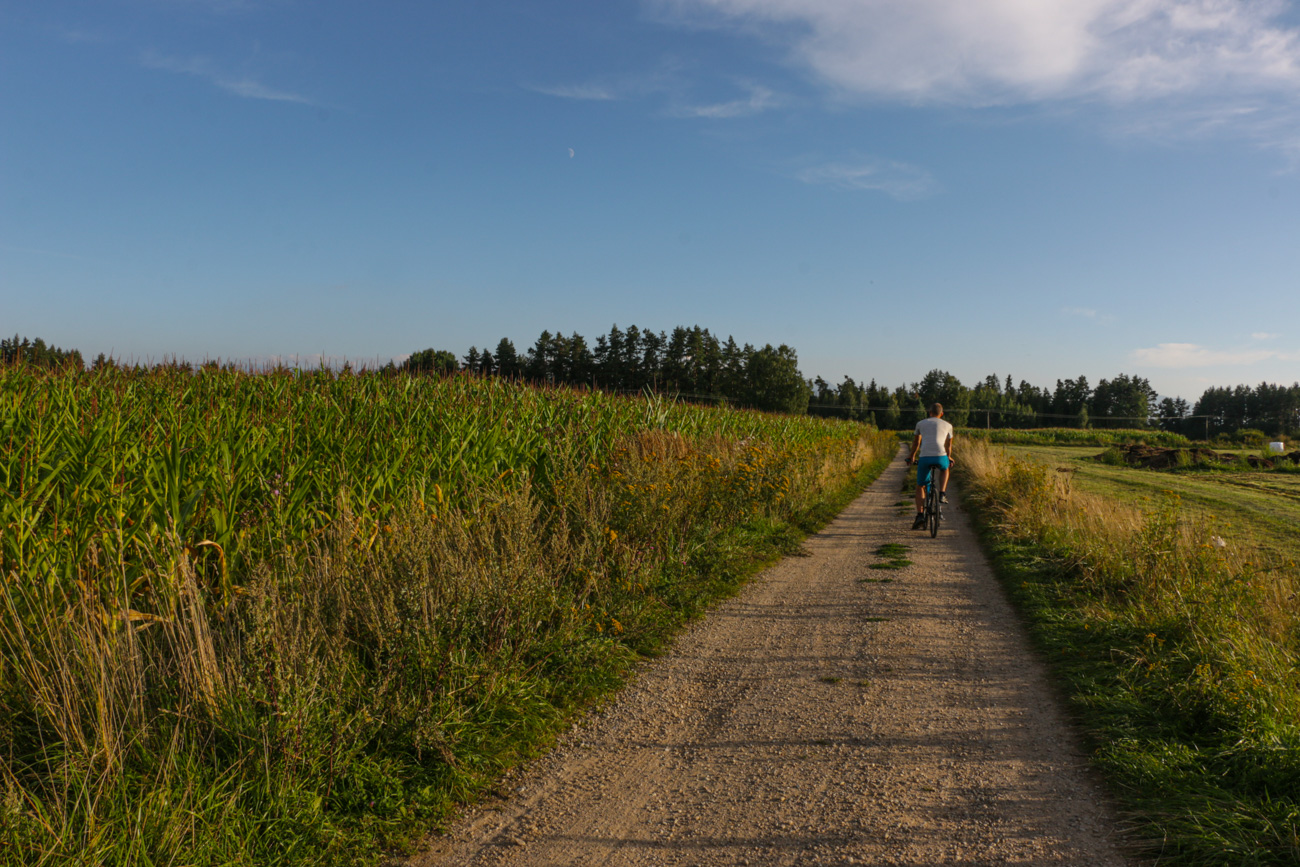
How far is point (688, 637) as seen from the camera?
5.67 meters

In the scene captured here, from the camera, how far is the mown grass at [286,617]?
9.00 feet

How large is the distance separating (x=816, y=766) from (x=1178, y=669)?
287 cm

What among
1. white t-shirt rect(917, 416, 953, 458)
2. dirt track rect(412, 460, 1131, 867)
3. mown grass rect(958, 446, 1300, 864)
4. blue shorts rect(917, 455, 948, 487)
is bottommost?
dirt track rect(412, 460, 1131, 867)

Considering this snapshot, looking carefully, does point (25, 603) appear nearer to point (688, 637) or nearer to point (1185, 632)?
point (688, 637)

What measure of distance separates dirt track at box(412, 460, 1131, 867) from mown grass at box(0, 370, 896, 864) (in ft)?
1.34

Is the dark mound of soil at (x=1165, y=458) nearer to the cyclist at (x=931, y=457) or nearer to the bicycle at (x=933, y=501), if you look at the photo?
the cyclist at (x=931, y=457)

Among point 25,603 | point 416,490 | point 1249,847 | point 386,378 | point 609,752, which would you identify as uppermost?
point 386,378

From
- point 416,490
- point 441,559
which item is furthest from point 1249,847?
point 416,490

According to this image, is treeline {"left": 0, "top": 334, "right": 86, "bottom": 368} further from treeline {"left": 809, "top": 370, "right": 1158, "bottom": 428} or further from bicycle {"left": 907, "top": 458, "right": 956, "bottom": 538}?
treeline {"left": 809, "top": 370, "right": 1158, "bottom": 428}

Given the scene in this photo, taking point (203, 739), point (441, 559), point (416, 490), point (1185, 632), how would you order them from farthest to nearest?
point (416, 490) → point (1185, 632) → point (441, 559) → point (203, 739)

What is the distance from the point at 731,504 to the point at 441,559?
20.9 ft

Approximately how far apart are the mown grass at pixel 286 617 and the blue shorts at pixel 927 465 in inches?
185

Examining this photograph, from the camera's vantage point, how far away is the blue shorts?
11.1 metres

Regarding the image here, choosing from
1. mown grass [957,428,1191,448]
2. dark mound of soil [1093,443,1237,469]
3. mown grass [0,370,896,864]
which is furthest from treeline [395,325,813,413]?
mown grass [0,370,896,864]
